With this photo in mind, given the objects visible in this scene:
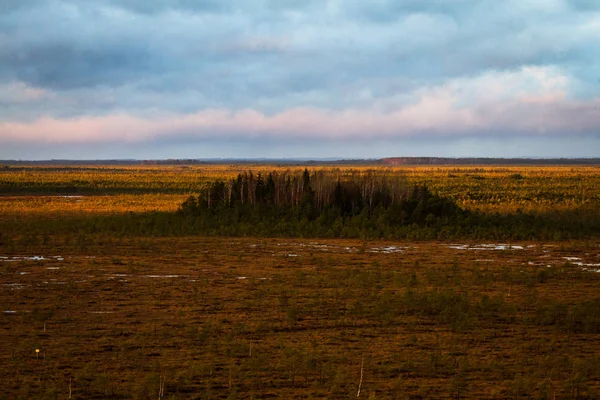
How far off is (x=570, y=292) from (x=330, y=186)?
1645cm

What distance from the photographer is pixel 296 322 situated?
45.4ft

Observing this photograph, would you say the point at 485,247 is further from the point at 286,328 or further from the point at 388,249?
the point at 286,328

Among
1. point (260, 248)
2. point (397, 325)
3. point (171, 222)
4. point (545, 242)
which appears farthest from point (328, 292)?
point (171, 222)

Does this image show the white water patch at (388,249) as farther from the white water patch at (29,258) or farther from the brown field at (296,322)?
the white water patch at (29,258)

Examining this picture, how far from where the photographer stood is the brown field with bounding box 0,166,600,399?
1019cm

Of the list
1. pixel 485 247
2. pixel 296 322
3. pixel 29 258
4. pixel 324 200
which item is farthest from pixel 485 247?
pixel 29 258

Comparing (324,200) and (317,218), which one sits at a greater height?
(324,200)

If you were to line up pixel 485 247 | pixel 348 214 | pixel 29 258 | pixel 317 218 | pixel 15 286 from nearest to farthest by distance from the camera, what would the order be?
pixel 15 286, pixel 29 258, pixel 485 247, pixel 317 218, pixel 348 214

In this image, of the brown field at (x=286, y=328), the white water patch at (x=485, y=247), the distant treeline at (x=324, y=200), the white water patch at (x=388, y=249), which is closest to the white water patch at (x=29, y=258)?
the brown field at (x=286, y=328)

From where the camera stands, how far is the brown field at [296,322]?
33.4 feet

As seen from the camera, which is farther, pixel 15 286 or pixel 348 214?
pixel 348 214

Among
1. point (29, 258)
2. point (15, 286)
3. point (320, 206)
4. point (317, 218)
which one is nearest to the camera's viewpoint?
point (15, 286)

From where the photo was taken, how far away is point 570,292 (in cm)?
1709

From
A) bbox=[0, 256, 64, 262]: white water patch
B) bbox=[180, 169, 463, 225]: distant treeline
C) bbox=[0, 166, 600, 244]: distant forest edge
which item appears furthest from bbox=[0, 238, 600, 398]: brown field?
bbox=[180, 169, 463, 225]: distant treeline
